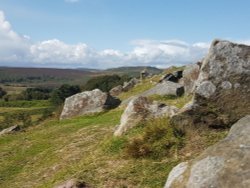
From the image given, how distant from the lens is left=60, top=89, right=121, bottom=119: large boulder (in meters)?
36.6

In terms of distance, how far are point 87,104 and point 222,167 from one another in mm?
27162

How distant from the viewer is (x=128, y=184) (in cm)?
1412

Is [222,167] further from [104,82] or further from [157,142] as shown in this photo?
[104,82]

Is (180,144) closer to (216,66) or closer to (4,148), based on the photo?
(216,66)

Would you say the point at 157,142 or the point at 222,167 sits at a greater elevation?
the point at 222,167

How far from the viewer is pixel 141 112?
19.5m

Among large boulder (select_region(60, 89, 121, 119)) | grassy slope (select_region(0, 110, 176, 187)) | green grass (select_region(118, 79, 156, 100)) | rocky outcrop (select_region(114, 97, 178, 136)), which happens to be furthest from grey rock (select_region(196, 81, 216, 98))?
green grass (select_region(118, 79, 156, 100))

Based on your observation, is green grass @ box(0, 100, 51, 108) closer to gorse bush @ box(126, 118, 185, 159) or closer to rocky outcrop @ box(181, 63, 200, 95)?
rocky outcrop @ box(181, 63, 200, 95)

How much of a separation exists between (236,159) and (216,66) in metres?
6.65

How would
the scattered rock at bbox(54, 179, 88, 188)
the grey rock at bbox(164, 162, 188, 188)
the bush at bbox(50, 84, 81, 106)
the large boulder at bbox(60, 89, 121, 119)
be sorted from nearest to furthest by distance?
the grey rock at bbox(164, 162, 188, 188), the scattered rock at bbox(54, 179, 88, 188), the large boulder at bbox(60, 89, 121, 119), the bush at bbox(50, 84, 81, 106)

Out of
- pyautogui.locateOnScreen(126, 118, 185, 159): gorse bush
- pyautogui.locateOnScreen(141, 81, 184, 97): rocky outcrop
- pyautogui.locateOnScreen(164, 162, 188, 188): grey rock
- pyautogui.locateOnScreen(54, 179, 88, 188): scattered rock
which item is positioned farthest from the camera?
pyautogui.locateOnScreen(141, 81, 184, 97): rocky outcrop

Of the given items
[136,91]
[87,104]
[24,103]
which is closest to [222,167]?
[87,104]

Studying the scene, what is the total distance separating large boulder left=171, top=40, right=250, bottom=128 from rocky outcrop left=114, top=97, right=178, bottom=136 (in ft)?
6.52

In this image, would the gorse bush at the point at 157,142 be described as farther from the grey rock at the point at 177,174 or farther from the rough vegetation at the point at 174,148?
the grey rock at the point at 177,174
